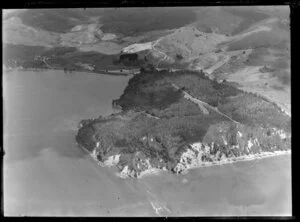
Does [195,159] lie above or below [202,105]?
below

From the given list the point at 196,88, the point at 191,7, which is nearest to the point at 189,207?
the point at 196,88

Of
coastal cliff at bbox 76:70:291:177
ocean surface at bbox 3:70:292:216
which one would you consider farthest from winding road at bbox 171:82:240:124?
ocean surface at bbox 3:70:292:216

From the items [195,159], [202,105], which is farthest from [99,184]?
[202,105]

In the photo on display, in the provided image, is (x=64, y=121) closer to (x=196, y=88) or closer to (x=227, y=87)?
(x=196, y=88)

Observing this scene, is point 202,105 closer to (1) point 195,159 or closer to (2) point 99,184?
(1) point 195,159

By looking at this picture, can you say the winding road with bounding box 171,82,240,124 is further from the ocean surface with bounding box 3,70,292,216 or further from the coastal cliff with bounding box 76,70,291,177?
the ocean surface with bounding box 3,70,292,216
